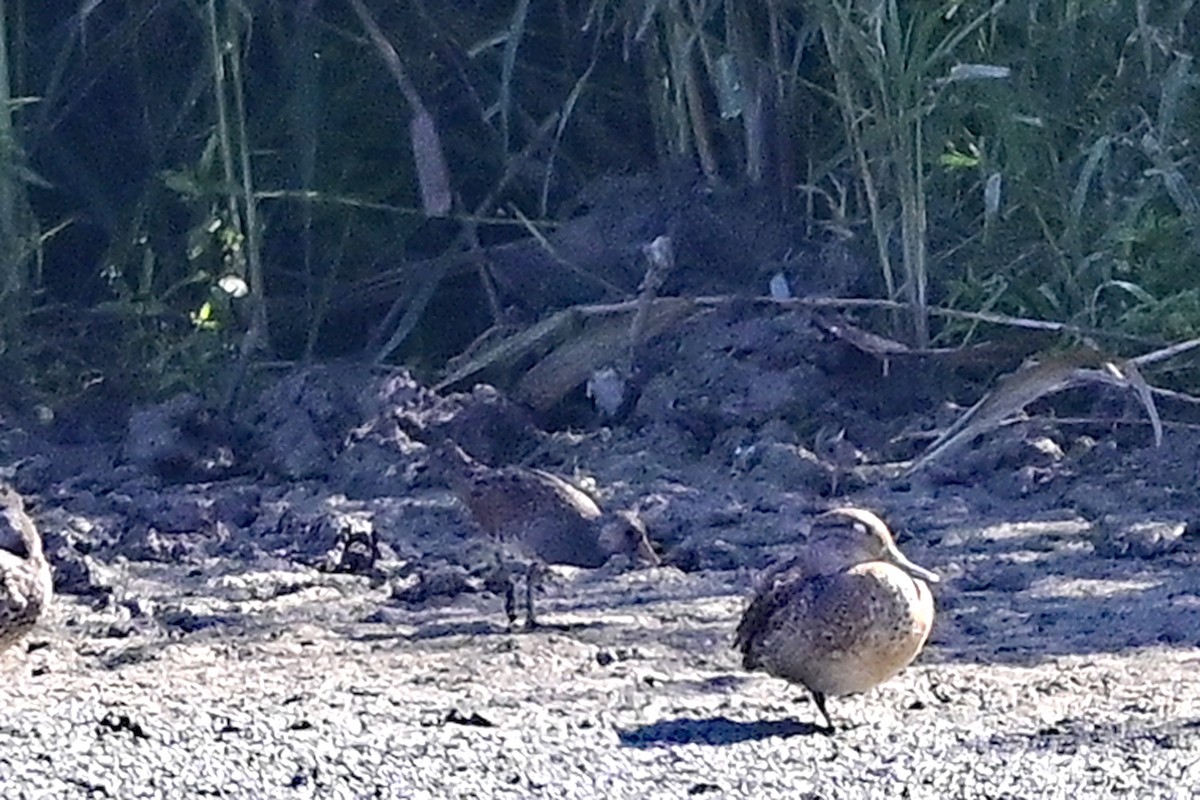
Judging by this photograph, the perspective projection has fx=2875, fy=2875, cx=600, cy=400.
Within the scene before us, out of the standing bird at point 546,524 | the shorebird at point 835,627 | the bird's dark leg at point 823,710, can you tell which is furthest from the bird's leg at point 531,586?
the bird's dark leg at point 823,710

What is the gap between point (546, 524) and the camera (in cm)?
756

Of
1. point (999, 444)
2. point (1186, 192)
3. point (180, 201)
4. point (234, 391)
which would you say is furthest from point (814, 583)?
point (180, 201)

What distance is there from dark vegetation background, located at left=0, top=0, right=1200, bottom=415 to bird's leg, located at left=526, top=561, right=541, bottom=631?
2.19 m

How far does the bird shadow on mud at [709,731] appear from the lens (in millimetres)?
5875

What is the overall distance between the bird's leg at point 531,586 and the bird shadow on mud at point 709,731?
1.11m

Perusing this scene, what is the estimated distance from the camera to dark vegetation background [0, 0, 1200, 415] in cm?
936

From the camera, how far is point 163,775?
214 inches

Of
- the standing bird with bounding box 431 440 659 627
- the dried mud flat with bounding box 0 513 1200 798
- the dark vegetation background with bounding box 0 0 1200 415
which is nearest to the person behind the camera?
the dried mud flat with bounding box 0 513 1200 798

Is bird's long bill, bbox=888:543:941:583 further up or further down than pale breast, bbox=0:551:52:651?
further down

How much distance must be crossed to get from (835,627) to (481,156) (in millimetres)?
5020

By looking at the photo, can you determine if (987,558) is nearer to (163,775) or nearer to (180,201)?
(163,775)

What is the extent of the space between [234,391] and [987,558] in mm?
3230

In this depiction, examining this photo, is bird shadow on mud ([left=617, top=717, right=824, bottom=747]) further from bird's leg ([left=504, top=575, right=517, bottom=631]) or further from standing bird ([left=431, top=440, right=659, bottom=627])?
standing bird ([left=431, top=440, right=659, bottom=627])

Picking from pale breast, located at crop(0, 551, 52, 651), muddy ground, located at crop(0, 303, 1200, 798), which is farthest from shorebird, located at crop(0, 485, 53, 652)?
muddy ground, located at crop(0, 303, 1200, 798)
